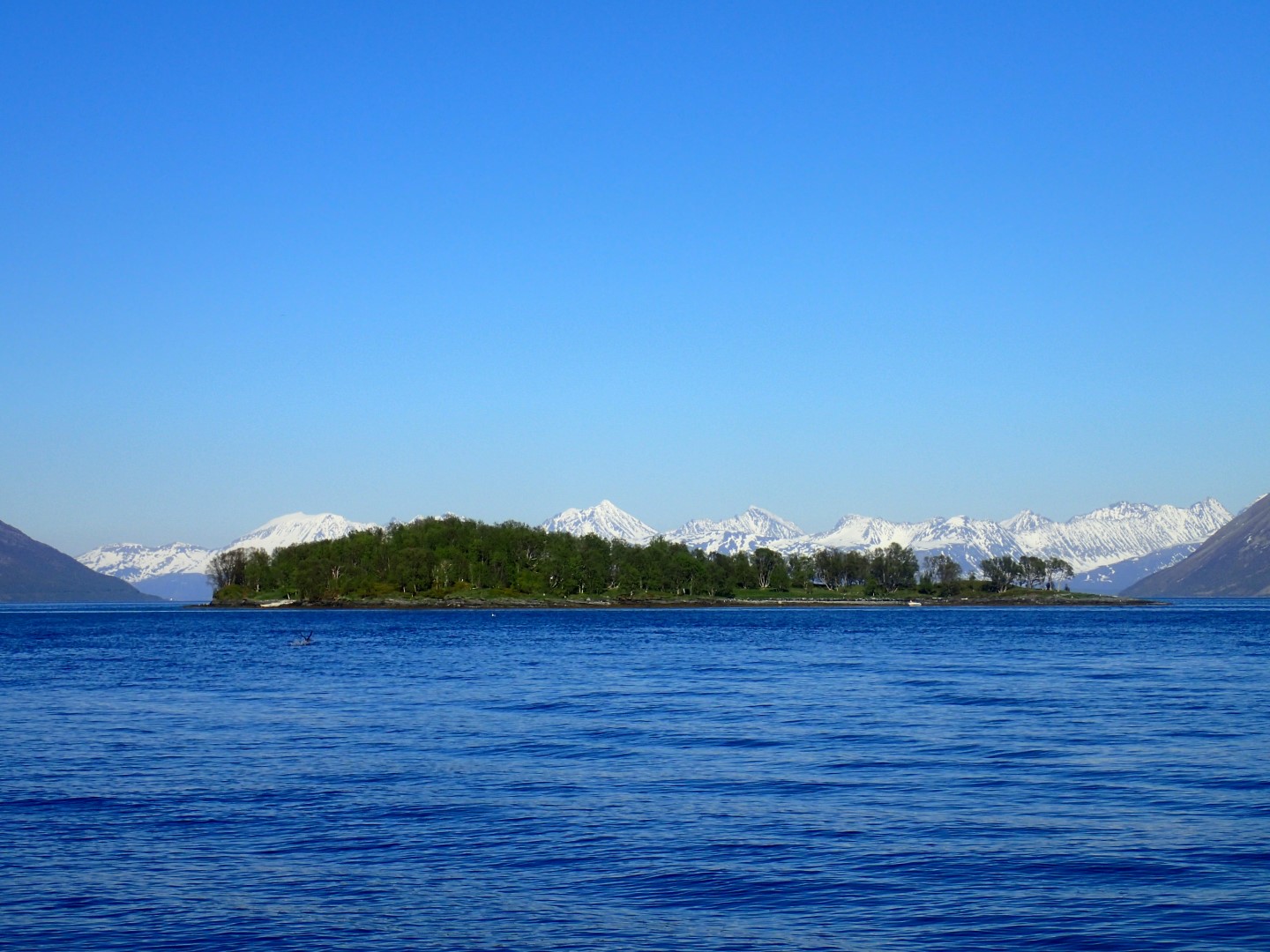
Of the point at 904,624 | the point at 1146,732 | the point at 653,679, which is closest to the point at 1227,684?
the point at 1146,732

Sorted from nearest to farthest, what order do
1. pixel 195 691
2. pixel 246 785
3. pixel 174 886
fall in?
pixel 174 886 < pixel 246 785 < pixel 195 691

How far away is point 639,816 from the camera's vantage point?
25094 mm

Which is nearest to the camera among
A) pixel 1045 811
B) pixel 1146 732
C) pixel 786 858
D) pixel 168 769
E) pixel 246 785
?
pixel 786 858

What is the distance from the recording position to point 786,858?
21562 millimetres

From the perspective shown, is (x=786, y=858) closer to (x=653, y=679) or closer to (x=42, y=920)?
(x=42, y=920)

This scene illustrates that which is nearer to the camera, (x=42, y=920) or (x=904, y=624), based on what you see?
(x=42, y=920)

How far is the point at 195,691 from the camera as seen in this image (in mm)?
54656

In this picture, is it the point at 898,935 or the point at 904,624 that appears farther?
the point at 904,624

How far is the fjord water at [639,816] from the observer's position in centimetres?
1794

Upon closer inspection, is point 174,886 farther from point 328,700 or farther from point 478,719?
point 328,700

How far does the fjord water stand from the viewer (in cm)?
1794

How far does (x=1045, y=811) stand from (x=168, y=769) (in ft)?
67.2

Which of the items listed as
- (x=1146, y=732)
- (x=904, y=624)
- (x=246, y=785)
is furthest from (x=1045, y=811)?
(x=904, y=624)

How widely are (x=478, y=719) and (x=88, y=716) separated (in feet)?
44.7
